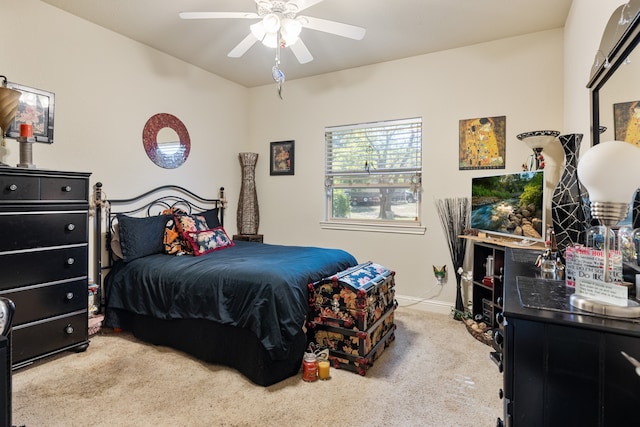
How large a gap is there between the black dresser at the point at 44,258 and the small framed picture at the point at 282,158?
2279 millimetres

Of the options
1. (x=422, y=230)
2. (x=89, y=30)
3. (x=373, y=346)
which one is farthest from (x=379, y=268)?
(x=89, y=30)

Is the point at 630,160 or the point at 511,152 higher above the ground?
the point at 511,152

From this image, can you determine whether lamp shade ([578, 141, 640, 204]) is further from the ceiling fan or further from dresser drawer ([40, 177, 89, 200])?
dresser drawer ([40, 177, 89, 200])

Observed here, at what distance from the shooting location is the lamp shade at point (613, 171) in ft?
2.97

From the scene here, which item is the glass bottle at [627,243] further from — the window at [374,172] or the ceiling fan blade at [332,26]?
the window at [374,172]

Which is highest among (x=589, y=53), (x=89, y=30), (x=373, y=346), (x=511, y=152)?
(x=89, y=30)

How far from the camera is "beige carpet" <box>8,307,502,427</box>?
178 cm

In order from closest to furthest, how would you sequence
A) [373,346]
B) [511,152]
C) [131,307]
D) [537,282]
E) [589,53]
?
1. [537,282]
2. [589,53]
3. [373,346]
4. [131,307]
5. [511,152]

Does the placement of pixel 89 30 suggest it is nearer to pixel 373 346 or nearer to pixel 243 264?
pixel 243 264

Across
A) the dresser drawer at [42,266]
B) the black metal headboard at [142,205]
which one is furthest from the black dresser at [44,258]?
the black metal headboard at [142,205]

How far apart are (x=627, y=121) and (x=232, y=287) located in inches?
84.9

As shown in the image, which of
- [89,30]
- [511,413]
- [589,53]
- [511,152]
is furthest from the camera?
[511,152]

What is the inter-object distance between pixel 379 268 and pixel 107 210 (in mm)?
2454

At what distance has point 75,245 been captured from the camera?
98.0 inches
